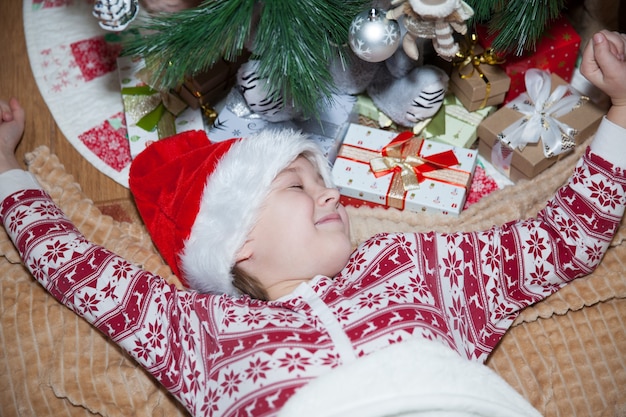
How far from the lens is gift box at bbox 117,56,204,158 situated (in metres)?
1.51

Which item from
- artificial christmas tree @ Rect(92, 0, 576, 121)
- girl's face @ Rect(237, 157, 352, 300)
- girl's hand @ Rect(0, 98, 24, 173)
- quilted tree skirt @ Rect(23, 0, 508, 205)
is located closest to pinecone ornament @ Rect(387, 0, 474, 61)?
artificial christmas tree @ Rect(92, 0, 576, 121)

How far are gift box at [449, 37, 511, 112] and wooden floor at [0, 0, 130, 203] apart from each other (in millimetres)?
756

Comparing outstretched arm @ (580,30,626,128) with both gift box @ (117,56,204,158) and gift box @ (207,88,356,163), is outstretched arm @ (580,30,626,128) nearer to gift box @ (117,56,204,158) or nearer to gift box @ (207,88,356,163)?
gift box @ (207,88,356,163)

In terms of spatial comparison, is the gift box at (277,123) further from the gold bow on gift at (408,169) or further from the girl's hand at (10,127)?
the girl's hand at (10,127)

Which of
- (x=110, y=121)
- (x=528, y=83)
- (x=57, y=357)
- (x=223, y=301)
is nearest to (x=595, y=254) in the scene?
(x=528, y=83)

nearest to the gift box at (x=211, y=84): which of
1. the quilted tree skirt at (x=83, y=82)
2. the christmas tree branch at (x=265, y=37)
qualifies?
the quilted tree skirt at (x=83, y=82)

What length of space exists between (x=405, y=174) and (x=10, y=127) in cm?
86

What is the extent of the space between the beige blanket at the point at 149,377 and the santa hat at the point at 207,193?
0.52 ft

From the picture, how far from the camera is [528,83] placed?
1.40 m

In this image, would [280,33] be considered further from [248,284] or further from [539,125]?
[539,125]

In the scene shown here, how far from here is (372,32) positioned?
3.72 feet

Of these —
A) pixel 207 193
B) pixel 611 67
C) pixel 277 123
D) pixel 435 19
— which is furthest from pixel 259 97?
pixel 611 67

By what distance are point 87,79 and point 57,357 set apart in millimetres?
701

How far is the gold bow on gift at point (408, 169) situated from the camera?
4.52 feet
